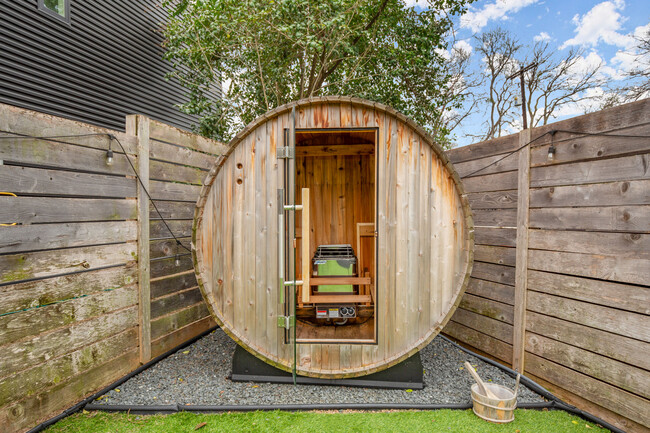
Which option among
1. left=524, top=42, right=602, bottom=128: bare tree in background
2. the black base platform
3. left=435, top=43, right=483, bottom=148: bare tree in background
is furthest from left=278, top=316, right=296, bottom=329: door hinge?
left=524, top=42, right=602, bottom=128: bare tree in background

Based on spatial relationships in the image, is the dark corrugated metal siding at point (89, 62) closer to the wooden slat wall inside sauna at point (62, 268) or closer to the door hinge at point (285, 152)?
the wooden slat wall inside sauna at point (62, 268)

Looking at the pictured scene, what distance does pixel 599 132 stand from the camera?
8.77 ft

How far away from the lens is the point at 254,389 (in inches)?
125

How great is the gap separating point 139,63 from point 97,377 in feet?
23.4

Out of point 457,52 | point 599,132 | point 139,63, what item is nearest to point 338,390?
point 599,132

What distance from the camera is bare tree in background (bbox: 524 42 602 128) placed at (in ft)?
41.0

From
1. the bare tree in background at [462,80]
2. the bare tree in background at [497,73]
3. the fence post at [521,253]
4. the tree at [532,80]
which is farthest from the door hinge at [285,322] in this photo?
the bare tree in background at [497,73]

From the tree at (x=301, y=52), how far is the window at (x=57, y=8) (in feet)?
6.10

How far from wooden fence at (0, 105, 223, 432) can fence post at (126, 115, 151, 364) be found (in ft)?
0.04

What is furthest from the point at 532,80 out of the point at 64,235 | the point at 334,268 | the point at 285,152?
the point at 64,235

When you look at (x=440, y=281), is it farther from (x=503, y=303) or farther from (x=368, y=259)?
(x=368, y=259)

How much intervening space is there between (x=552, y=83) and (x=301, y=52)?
10.6m

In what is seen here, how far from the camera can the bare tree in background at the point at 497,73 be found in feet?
45.1

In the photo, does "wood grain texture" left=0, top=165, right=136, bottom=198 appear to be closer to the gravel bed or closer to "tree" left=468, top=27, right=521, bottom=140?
the gravel bed
